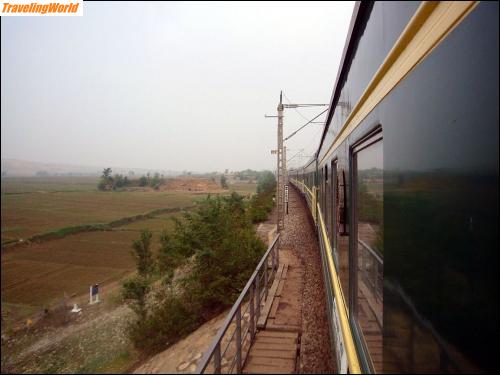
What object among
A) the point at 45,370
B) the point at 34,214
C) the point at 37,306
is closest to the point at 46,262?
the point at 37,306

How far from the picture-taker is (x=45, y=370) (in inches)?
305

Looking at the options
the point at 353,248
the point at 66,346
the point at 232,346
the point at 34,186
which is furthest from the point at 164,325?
the point at 353,248

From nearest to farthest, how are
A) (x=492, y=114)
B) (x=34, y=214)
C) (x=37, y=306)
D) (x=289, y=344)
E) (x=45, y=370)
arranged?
(x=492, y=114)
(x=289, y=344)
(x=34, y=214)
(x=45, y=370)
(x=37, y=306)

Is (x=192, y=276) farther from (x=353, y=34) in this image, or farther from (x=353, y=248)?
(x=353, y=34)

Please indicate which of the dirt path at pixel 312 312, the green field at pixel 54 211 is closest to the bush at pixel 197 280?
the dirt path at pixel 312 312

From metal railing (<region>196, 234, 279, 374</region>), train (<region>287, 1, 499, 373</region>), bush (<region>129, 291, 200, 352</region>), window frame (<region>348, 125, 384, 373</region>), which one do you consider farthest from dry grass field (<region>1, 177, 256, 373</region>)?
train (<region>287, 1, 499, 373</region>)

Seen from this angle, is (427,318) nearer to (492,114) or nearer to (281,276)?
(492,114)

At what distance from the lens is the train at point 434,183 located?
2.23ft

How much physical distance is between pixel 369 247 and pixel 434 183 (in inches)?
40.7

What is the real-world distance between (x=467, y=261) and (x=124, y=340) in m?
10.1

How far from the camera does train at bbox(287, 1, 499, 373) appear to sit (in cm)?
68

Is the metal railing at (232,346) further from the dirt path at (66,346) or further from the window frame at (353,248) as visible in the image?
the dirt path at (66,346)

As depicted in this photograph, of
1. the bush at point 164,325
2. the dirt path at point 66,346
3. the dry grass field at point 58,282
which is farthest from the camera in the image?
the bush at point 164,325

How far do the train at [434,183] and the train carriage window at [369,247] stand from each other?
0.02 meters
